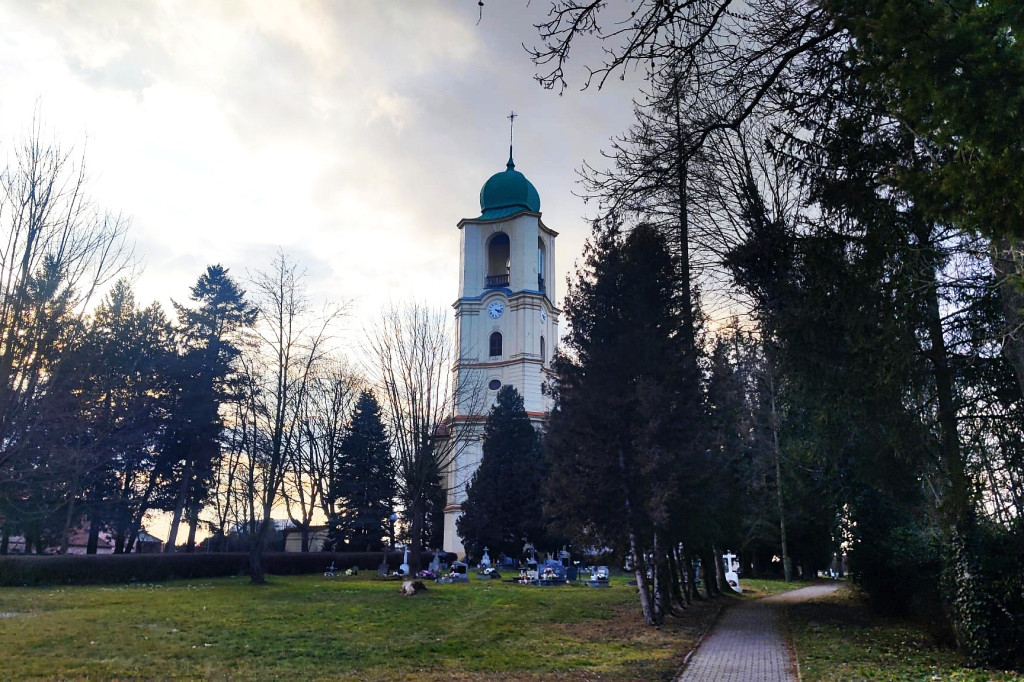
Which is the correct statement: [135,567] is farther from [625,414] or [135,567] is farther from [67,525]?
[625,414]

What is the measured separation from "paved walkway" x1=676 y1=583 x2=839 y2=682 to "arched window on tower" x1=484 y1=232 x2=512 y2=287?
40.5m

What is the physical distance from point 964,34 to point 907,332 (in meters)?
5.50

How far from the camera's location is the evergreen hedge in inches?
947

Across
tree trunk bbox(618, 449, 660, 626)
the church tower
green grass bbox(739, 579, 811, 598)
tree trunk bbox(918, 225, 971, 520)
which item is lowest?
green grass bbox(739, 579, 811, 598)

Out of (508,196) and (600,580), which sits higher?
(508,196)

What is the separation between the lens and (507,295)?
5338 cm

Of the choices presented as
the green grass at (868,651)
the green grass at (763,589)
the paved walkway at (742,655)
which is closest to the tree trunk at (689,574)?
the paved walkway at (742,655)

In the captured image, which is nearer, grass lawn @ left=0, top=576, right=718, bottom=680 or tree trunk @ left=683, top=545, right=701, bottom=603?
grass lawn @ left=0, top=576, right=718, bottom=680

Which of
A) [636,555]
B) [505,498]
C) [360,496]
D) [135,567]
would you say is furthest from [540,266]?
[636,555]

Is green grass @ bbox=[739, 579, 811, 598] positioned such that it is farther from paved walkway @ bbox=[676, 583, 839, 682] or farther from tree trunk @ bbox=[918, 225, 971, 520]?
tree trunk @ bbox=[918, 225, 971, 520]

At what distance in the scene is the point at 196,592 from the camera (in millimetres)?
21078

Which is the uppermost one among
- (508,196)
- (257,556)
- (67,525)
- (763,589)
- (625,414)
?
(508,196)

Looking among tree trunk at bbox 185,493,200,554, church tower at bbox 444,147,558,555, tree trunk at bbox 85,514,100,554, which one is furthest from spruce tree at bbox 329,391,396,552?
tree trunk at bbox 85,514,100,554

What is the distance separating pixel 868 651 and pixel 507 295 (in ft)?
142
